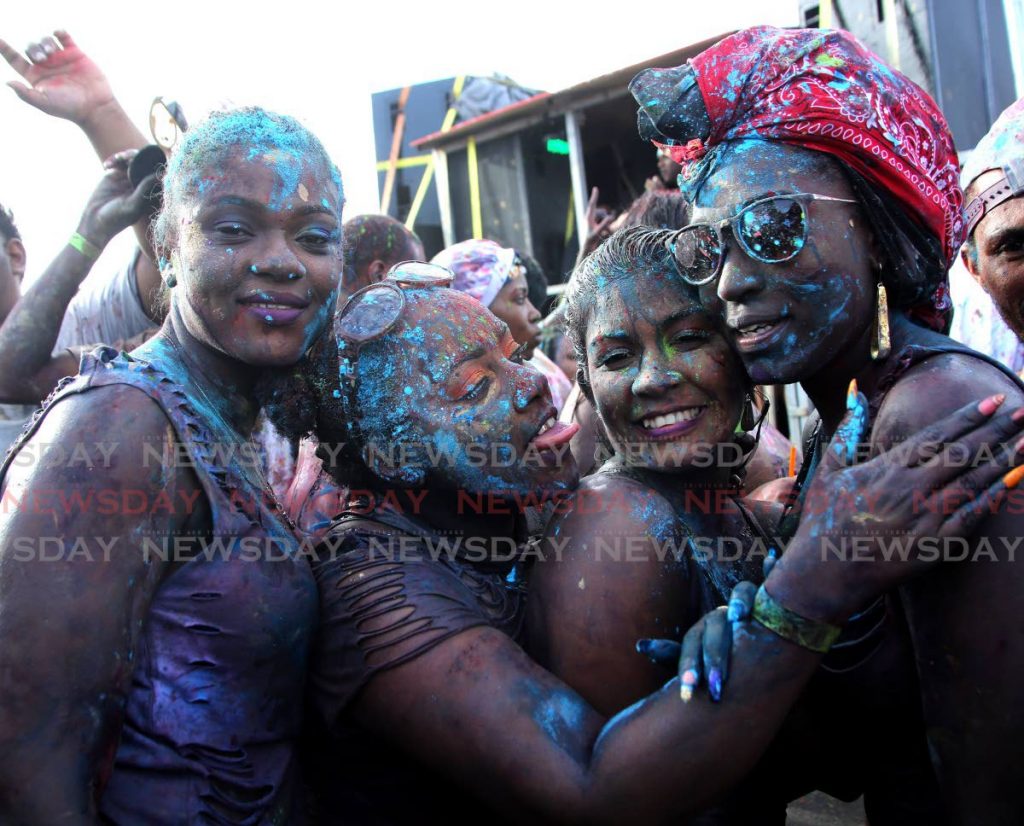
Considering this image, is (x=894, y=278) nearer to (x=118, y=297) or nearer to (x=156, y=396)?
(x=156, y=396)

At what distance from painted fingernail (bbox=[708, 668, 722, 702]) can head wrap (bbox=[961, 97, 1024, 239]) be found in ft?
6.76

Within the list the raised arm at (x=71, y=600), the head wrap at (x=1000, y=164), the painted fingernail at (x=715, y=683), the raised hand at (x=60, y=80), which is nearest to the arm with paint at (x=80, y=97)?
the raised hand at (x=60, y=80)

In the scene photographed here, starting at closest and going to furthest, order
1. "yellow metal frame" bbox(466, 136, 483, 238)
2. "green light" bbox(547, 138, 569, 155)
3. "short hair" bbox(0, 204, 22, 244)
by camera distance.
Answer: "short hair" bbox(0, 204, 22, 244)
"green light" bbox(547, 138, 569, 155)
"yellow metal frame" bbox(466, 136, 483, 238)

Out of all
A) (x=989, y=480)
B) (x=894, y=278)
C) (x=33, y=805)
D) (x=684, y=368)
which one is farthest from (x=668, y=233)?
(x=33, y=805)

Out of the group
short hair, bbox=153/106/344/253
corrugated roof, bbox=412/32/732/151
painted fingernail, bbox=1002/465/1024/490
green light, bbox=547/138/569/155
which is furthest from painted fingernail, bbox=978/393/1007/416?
green light, bbox=547/138/569/155

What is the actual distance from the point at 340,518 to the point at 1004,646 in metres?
1.58

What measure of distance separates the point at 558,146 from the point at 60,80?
20.1 feet

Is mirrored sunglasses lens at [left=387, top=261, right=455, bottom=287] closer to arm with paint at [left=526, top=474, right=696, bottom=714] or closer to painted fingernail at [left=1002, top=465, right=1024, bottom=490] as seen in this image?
arm with paint at [left=526, top=474, right=696, bottom=714]

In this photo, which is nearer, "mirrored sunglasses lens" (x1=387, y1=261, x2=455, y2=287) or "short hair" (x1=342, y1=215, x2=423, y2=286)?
"mirrored sunglasses lens" (x1=387, y1=261, x2=455, y2=287)

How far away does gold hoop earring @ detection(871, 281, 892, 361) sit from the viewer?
2066 millimetres

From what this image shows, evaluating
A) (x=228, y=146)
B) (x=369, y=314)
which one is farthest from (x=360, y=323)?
(x=228, y=146)

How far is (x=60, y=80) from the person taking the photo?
402 centimetres

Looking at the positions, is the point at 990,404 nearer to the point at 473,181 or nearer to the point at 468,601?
the point at 468,601

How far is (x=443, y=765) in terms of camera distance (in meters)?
1.93
